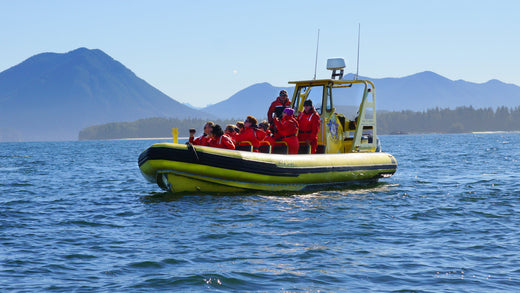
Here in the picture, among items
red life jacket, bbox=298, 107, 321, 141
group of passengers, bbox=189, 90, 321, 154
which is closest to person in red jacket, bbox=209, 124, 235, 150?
group of passengers, bbox=189, 90, 321, 154

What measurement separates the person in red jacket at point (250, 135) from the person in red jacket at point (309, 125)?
1334 mm

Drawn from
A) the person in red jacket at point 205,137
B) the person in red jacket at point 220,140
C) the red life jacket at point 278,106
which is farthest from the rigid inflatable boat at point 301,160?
the person in red jacket at point 205,137

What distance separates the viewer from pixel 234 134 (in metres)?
13.5

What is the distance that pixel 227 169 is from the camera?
1197 cm

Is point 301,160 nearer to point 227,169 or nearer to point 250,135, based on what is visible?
point 250,135

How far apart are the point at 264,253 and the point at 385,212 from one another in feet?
13.3

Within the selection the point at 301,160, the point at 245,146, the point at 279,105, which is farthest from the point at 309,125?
the point at 245,146

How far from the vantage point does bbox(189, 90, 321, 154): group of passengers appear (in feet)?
42.0

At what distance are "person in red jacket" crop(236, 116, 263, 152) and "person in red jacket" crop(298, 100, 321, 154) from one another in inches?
52.5

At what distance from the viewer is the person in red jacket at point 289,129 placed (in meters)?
13.7

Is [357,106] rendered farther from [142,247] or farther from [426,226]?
[142,247]

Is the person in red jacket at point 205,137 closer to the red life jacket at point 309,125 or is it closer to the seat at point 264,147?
the seat at point 264,147

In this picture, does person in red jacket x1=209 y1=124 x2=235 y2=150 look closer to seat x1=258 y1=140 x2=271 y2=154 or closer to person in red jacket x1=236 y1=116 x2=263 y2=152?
person in red jacket x1=236 y1=116 x2=263 y2=152

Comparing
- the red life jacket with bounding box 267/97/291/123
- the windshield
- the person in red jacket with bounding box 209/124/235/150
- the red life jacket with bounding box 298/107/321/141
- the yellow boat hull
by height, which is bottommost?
the yellow boat hull
